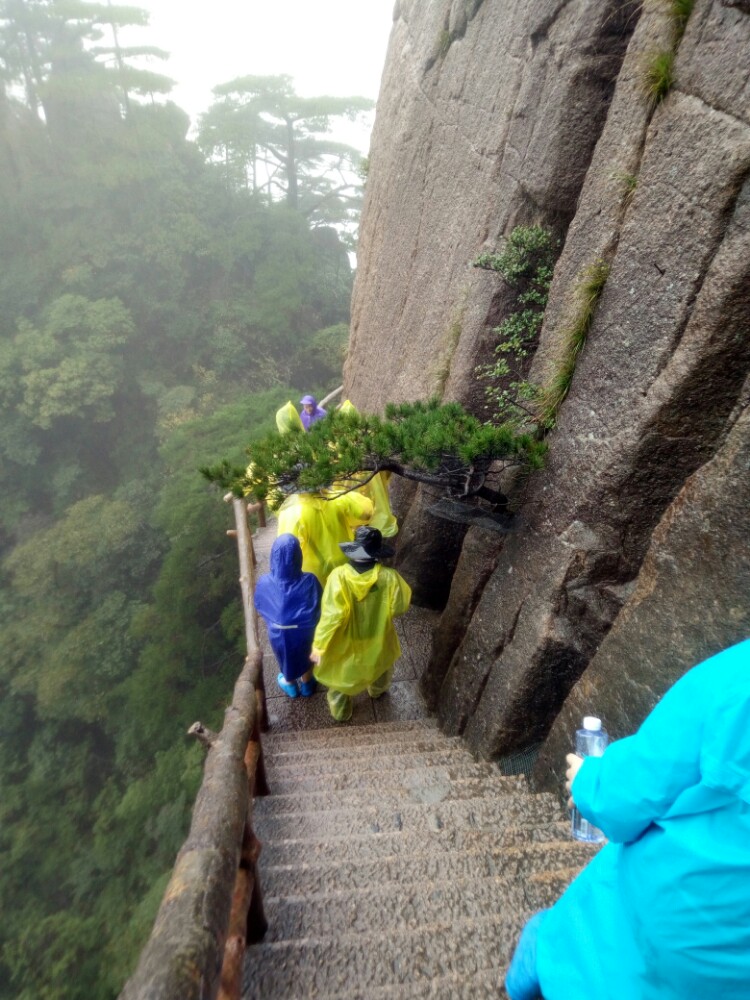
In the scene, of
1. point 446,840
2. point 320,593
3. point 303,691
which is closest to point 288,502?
point 320,593

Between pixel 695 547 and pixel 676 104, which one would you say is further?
pixel 676 104

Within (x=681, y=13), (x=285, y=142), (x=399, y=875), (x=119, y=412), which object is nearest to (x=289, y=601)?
(x=399, y=875)

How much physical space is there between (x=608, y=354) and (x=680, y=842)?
2.58 meters

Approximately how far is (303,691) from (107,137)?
81.8ft

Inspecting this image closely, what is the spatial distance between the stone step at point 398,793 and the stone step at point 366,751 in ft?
1.04

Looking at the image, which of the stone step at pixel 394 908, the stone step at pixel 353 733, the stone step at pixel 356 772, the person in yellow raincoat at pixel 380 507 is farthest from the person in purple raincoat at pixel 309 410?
the stone step at pixel 394 908

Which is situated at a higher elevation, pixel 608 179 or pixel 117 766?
pixel 608 179

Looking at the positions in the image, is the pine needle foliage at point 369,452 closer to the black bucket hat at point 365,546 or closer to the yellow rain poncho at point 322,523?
the black bucket hat at point 365,546

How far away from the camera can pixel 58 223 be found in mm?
21500

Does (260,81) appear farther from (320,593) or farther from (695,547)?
(695,547)

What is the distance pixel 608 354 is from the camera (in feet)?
10.3

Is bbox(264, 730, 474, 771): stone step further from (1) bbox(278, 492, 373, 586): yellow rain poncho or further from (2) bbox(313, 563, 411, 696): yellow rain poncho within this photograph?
(1) bbox(278, 492, 373, 586): yellow rain poncho

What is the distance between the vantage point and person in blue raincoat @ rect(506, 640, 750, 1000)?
100 centimetres

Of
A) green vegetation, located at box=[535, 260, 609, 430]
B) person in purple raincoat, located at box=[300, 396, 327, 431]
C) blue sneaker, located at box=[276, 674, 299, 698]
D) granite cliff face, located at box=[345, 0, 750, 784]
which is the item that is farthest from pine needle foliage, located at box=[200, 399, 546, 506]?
person in purple raincoat, located at box=[300, 396, 327, 431]
